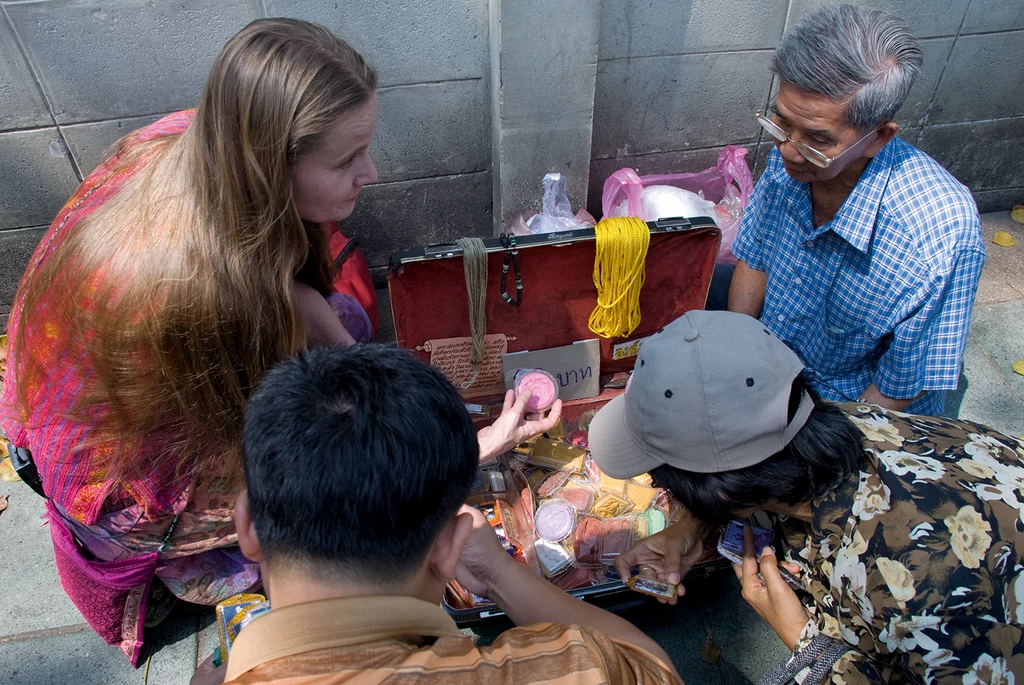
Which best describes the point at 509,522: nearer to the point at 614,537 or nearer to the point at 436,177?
the point at 614,537

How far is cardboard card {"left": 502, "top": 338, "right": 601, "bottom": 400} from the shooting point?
2.70m

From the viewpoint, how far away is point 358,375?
1.04 m

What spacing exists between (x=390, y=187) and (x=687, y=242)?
5.24 feet

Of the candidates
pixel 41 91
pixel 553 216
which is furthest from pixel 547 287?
pixel 41 91

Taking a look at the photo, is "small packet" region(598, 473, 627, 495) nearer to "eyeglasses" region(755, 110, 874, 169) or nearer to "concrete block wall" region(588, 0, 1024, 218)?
"eyeglasses" region(755, 110, 874, 169)

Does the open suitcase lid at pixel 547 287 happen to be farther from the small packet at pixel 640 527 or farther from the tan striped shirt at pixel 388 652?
the tan striped shirt at pixel 388 652

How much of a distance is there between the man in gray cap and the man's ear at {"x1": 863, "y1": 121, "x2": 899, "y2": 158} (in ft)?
2.93

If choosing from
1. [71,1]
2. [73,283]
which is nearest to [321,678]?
[73,283]

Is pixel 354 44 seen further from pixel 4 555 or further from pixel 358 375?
pixel 4 555

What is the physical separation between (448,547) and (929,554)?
1052mm

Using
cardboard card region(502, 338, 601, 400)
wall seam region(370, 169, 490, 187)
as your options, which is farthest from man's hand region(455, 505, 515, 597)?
wall seam region(370, 169, 490, 187)

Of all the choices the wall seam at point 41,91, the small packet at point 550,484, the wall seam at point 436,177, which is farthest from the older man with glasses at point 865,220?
the wall seam at point 41,91

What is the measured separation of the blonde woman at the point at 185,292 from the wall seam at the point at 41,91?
1.18 metres

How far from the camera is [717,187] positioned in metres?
3.49
